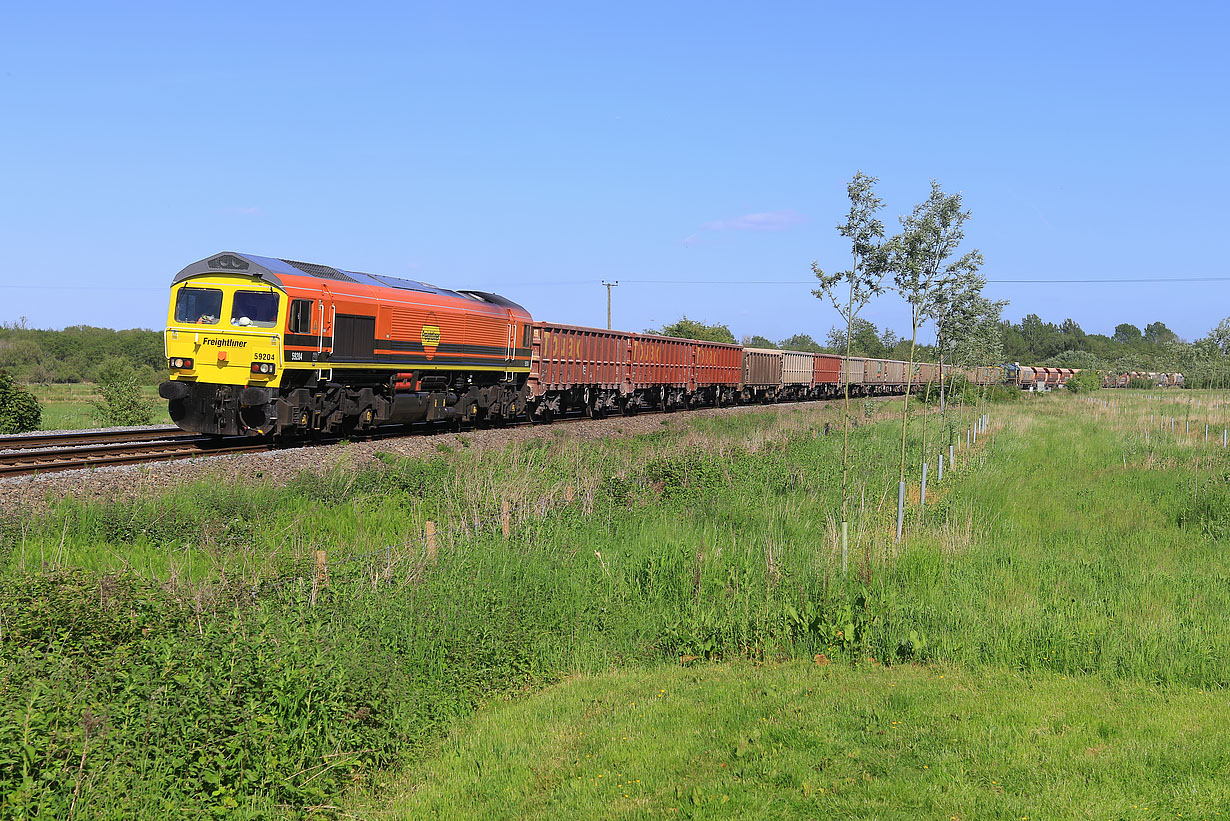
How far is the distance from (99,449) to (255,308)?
412 centimetres

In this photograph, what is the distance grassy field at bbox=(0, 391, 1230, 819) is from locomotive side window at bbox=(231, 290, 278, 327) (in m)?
5.41

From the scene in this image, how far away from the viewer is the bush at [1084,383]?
Result: 77188 mm

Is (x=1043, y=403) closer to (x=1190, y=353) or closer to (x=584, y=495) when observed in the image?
(x=1190, y=353)

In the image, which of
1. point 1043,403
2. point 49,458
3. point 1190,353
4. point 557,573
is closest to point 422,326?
point 49,458

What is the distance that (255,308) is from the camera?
63.6ft

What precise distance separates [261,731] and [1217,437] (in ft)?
111

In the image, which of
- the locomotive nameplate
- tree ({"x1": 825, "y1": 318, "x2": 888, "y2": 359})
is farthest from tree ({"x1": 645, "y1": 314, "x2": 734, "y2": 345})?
the locomotive nameplate

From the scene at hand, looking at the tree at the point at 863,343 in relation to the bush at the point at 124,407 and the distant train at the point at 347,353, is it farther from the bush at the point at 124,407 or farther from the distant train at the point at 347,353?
the bush at the point at 124,407

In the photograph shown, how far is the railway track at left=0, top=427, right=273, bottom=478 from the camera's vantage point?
1620 cm

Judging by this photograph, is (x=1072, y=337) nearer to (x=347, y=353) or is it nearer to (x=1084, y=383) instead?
(x=1084, y=383)

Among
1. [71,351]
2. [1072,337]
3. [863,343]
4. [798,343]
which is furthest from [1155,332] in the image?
[71,351]

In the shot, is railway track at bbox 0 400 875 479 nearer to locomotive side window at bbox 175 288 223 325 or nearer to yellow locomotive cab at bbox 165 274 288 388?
yellow locomotive cab at bbox 165 274 288 388

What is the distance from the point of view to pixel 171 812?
570 centimetres

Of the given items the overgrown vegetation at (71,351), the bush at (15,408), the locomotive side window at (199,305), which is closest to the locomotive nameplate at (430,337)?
the locomotive side window at (199,305)
